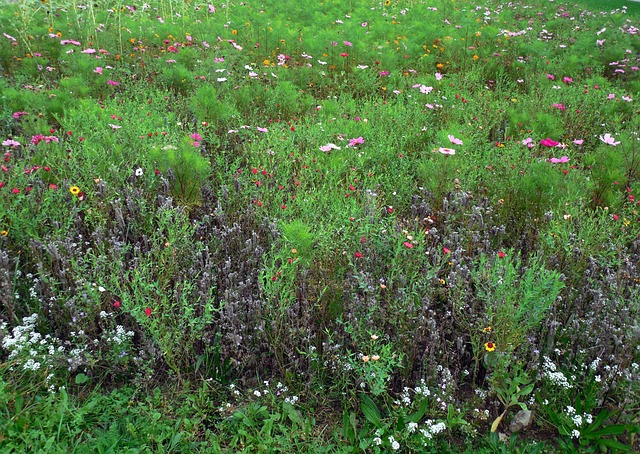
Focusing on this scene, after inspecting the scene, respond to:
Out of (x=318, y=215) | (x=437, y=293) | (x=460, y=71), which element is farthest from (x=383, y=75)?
(x=437, y=293)

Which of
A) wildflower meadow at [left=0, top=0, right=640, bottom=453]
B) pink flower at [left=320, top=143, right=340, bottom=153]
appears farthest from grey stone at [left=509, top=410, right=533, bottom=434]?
pink flower at [left=320, top=143, right=340, bottom=153]

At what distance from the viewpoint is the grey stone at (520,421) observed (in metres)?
2.15

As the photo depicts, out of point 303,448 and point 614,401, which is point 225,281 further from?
point 614,401

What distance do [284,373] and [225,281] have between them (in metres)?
0.59

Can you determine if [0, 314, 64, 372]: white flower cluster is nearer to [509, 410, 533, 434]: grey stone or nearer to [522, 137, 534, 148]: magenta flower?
[509, 410, 533, 434]: grey stone

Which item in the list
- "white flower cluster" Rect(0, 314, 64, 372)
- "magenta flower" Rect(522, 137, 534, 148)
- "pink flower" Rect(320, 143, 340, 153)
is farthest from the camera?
"magenta flower" Rect(522, 137, 534, 148)

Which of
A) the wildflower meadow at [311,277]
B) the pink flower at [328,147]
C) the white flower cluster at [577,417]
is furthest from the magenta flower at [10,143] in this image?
the white flower cluster at [577,417]

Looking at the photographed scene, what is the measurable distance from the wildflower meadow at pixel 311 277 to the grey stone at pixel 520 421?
1.2 inches

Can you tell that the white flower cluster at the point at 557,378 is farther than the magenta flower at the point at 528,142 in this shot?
No

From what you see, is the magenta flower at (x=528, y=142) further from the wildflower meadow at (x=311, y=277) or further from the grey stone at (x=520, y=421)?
the grey stone at (x=520, y=421)

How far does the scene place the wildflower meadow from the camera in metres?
2.12

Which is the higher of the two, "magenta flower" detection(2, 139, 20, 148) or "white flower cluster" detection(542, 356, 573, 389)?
"magenta flower" detection(2, 139, 20, 148)

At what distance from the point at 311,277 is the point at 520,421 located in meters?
1.21

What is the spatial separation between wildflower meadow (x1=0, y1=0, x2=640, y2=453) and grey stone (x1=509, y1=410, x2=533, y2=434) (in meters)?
0.03
